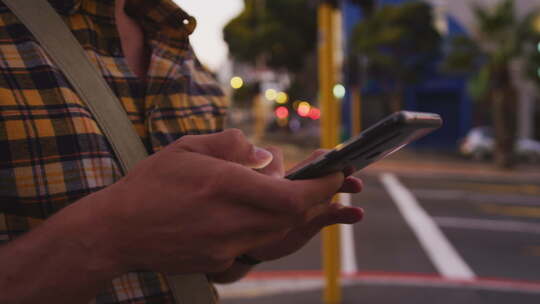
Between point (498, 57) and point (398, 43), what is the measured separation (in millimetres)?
6624

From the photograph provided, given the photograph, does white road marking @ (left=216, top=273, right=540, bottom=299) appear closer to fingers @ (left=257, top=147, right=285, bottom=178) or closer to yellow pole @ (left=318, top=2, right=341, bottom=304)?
yellow pole @ (left=318, top=2, right=341, bottom=304)

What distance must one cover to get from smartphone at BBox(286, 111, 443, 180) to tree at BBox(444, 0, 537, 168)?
19081mm

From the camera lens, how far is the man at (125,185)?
675 millimetres

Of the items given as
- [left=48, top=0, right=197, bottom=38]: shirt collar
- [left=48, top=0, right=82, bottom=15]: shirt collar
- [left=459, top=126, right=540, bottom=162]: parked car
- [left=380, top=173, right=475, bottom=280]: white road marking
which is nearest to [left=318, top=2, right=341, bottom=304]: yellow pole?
[left=380, top=173, right=475, bottom=280]: white road marking

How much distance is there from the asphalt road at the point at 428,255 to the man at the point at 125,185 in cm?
426

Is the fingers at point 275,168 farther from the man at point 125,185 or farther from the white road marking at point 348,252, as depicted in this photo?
the white road marking at point 348,252

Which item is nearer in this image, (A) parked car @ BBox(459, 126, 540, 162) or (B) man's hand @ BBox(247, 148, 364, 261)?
(B) man's hand @ BBox(247, 148, 364, 261)

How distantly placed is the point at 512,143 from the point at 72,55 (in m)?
20.4

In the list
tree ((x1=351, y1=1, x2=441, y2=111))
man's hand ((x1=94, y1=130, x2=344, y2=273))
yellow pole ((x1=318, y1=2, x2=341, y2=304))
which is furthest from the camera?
tree ((x1=351, y1=1, x2=441, y2=111))

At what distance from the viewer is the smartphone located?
2.28 feet

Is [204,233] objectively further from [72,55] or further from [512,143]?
[512,143]

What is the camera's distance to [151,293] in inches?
39.4

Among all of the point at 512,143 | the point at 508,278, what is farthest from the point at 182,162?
the point at 512,143

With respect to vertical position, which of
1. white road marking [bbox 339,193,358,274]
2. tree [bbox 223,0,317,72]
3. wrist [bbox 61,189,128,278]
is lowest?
white road marking [bbox 339,193,358,274]
